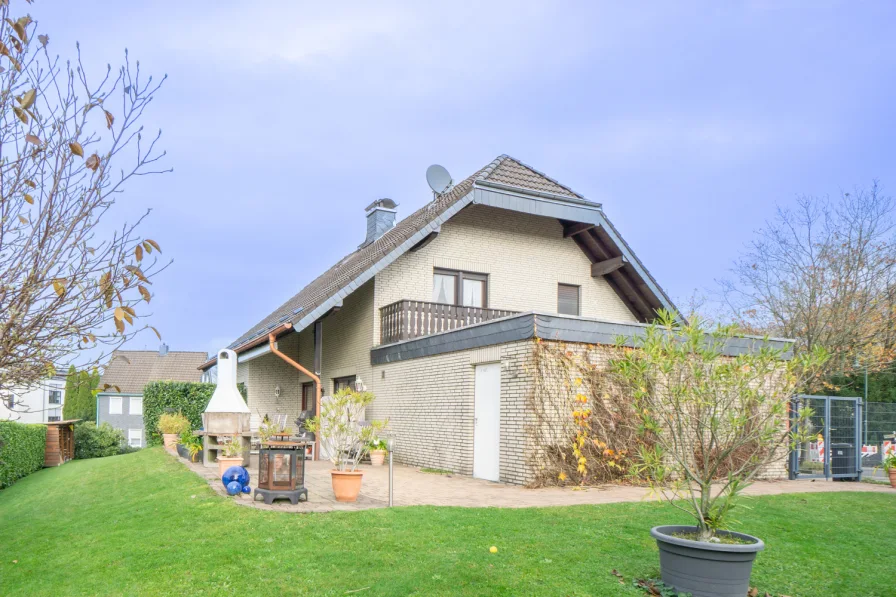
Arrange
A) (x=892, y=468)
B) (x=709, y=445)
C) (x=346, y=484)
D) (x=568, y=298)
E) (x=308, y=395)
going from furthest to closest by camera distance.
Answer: (x=308, y=395) → (x=568, y=298) → (x=892, y=468) → (x=346, y=484) → (x=709, y=445)

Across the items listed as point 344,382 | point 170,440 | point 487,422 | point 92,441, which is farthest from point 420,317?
point 92,441

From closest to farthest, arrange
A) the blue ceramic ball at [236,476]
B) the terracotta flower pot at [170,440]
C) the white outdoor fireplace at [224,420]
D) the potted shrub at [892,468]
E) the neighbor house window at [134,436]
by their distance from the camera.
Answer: the blue ceramic ball at [236,476], the white outdoor fireplace at [224,420], the potted shrub at [892,468], the terracotta flower pot at [170,440], the neighbor house window at [134,436]

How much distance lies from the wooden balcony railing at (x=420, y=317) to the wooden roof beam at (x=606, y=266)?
341 centimetres

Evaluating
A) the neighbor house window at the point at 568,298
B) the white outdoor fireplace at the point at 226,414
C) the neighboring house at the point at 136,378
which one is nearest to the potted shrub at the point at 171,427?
the white outdoor fireplace at the point at 226,414

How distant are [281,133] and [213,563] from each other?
6172 mm

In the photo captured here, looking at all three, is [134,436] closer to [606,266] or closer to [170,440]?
[170,440]

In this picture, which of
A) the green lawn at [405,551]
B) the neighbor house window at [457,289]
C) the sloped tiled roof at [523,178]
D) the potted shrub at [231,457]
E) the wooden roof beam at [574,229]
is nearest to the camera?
the green lawn at [405,551]

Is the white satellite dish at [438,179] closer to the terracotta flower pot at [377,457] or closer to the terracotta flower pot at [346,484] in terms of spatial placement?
the terracotta flower pot at [377,457]

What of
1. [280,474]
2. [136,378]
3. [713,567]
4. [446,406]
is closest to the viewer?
[713,567]

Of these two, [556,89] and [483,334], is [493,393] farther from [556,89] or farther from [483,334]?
[556,89]

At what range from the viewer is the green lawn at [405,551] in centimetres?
602

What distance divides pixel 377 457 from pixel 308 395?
22.1ft

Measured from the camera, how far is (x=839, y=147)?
13.1 m

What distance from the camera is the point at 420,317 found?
1633cm
